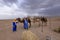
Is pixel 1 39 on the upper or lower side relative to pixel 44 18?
lower

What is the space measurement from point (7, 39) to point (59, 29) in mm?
6635

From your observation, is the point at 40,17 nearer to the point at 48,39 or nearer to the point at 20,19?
the point at 20,19

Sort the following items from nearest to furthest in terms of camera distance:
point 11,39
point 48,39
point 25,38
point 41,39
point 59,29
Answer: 1. point 48,39
2. point 25,38
3. point 41,39
4. point 11,39
5. point 59,29

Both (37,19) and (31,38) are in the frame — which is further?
(37,19)

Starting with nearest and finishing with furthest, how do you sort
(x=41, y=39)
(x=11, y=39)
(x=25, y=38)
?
(x=25, y=38)
(x=41, y=39)
(x=11, y=39)

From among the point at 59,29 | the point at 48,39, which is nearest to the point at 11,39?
the point at 48,39

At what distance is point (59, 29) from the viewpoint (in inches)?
639

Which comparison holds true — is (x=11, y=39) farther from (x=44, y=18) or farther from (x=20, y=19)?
(x=44, y=18)

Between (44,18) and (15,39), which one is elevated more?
(44,18)

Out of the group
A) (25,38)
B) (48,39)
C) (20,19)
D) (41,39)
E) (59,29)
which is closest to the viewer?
(48,39)

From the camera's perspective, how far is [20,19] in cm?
1888

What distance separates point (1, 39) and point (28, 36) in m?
3.13

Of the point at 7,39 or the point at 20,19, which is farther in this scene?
the point at 20,19

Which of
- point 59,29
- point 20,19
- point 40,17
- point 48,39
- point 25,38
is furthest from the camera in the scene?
point 40,17
